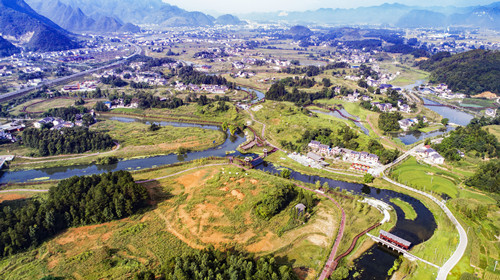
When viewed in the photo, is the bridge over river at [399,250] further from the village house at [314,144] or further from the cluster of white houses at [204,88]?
the cluster of white houses at [204,88]

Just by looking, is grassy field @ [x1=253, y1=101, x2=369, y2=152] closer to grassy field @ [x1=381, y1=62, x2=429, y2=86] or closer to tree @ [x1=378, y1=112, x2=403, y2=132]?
tree @ [x1=378, y1=112, x2=403, y2=132]

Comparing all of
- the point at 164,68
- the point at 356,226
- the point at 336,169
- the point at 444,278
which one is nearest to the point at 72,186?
the point at 356,226

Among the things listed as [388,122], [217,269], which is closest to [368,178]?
[217,269]

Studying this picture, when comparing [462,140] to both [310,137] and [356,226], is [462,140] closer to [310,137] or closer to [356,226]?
[310,137]

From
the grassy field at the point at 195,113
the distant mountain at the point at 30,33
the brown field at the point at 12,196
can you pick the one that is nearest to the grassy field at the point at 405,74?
the grassy field at the point at 195,113

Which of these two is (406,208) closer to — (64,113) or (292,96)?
(292,96)
